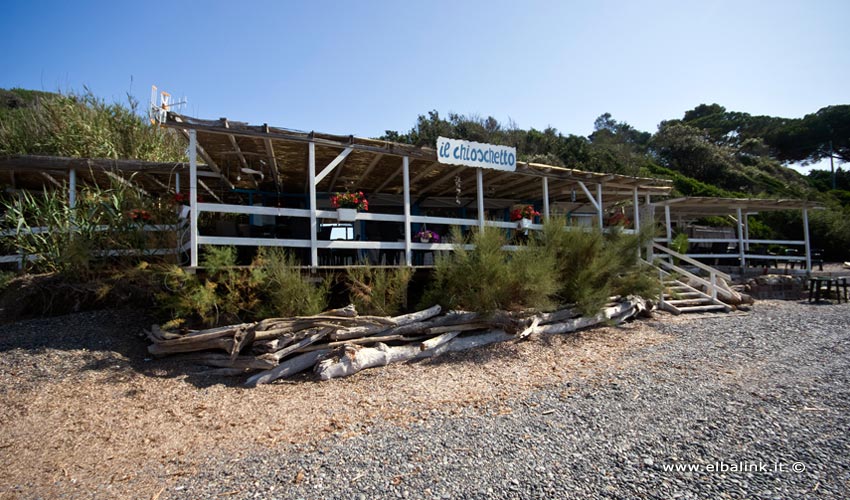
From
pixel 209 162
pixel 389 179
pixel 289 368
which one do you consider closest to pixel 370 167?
pixel 389 179

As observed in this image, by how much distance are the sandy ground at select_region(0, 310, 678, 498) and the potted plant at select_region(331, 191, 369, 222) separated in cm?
250

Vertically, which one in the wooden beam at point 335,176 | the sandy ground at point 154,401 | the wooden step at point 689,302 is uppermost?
the wooden beam at point 335,176

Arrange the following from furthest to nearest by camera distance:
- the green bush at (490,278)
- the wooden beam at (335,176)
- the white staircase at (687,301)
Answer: the white staircase at (687,301), the wooden beam at (335,176), the green bush at (490,278)

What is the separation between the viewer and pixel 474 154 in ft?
25.3

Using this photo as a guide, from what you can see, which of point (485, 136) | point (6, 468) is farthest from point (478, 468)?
point (485, 136)

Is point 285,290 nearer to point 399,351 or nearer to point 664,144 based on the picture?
point 399,351

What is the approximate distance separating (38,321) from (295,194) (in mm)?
5528

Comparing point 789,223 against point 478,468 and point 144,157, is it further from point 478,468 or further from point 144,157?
point 144,157

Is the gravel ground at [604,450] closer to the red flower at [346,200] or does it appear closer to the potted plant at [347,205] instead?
the potted plant at [347,205]

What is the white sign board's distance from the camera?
7363 mm

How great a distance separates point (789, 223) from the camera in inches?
841

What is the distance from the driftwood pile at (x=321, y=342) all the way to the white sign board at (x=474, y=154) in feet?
9.19

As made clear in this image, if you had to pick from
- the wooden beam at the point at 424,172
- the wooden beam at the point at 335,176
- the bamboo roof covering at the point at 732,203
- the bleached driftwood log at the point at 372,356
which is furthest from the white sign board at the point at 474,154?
the bamboo roof covering at the point at 732,203

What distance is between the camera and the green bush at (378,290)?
20.4ft
